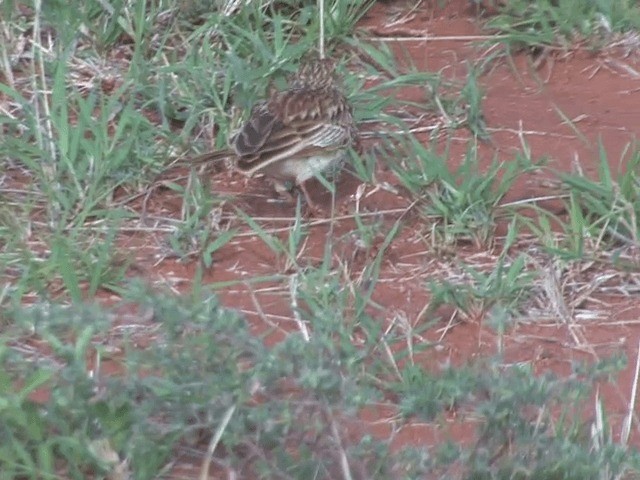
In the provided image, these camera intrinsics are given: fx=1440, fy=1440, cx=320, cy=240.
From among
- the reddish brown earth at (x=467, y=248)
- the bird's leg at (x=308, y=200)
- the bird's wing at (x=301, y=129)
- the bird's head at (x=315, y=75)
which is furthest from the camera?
the bird's head at (x=315, y=75)

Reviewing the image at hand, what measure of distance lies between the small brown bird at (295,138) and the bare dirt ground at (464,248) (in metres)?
0.18

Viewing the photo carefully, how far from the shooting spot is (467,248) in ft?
18.9

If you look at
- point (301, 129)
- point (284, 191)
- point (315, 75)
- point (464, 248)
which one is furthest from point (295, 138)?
point (464, 248)

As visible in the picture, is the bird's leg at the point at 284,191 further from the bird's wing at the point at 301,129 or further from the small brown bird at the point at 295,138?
the bird's wing at the point at 301,129

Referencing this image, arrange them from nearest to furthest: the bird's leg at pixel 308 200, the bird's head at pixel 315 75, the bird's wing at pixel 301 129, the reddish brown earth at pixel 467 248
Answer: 1. the reddish brown earth at pixel 467 248
2. the bird's wing at pixel 301 129
3. the bird's leg at pixel 308 200
4. the bird's head at pixel 315 75

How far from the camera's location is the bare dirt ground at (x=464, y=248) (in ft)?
16.8

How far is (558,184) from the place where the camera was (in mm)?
6074

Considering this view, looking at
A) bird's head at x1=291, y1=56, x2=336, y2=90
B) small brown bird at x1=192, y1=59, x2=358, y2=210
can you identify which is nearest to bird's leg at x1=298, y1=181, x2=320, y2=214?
small brown bird at x1=192, y1=59, x2=358, y2=210

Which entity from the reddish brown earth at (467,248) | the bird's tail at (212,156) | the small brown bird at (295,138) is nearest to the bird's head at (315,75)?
the small brown bird at (295,138)

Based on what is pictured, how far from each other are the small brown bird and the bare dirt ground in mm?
178

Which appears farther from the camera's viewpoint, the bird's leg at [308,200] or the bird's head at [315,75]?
the bird's head at [315,75]

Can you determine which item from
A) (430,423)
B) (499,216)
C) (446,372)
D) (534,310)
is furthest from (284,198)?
(446,372)

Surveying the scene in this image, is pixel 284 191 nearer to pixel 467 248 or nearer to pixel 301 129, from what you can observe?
pixel 301 129

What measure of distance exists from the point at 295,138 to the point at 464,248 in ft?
2.98
